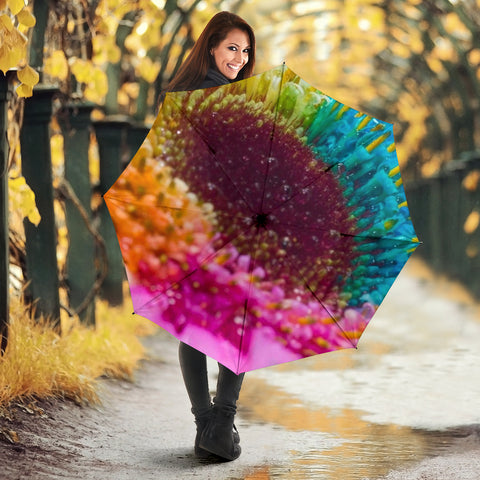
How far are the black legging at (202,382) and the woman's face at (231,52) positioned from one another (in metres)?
1.11

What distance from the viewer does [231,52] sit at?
4.34 meters

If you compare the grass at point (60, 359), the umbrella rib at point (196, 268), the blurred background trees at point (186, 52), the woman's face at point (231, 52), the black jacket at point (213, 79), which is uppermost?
the blurred background trees at point (186, 52)

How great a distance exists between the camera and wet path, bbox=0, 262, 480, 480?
14.5 ft

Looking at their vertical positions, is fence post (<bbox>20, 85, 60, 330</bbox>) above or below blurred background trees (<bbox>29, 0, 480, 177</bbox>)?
below

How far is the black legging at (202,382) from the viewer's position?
14.5 feet

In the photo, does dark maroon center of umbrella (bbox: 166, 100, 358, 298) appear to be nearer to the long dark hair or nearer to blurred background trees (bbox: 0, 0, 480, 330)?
the long dark hair

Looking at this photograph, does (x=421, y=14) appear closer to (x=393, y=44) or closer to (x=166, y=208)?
(x=393, y=44)

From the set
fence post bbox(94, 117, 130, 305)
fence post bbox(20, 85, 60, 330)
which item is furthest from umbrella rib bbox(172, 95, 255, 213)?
fence post bbox(94, 117, 130, 305)

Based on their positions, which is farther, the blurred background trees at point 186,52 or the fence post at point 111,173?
the fence post at point 111,173

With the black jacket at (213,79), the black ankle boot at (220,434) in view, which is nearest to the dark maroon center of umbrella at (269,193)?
the black jacket at (213,79)

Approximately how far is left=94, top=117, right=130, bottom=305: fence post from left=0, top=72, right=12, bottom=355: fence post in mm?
3803

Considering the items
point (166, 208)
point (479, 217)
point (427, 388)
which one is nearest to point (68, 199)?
point (427, 388)

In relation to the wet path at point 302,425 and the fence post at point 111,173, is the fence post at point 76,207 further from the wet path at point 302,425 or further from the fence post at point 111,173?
the fence post at point 111,173

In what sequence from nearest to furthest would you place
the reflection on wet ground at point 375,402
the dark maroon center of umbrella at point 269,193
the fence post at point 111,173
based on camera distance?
1. the dark maroon center of umbrella at point 269,193
2. the reflection on wet ground at point 375,402
3. the fence post at point 111,173
